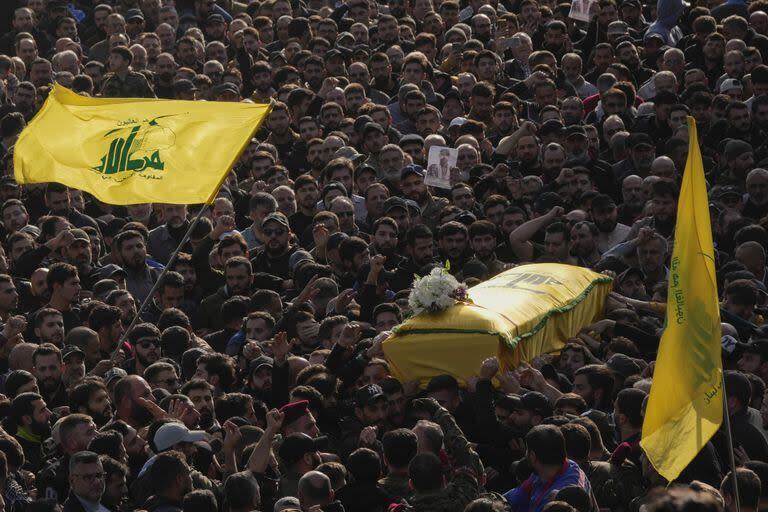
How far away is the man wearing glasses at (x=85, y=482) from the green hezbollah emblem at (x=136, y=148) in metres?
3.00

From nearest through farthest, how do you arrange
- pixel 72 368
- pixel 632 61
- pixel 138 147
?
pixel 72 368
pixel 138 147
pixel 632 61

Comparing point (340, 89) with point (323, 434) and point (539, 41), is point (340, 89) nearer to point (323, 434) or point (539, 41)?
point (539, 41)

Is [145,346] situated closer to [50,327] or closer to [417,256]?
[50,327]


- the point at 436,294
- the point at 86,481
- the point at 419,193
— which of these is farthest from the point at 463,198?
the point at 86,481

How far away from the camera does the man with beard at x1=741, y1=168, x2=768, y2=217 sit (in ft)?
44.2

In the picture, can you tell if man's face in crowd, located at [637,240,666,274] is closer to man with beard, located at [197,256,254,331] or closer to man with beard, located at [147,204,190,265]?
man with beard, located at [197,256,254,331]

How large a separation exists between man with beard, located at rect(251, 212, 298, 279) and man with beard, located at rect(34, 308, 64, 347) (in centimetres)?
234

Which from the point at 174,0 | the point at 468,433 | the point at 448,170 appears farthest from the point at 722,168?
the point at 174,0

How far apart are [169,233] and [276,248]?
138 centimetres

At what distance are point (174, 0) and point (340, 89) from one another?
5348 millimetres

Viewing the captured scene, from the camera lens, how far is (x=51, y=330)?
1213 centimetres

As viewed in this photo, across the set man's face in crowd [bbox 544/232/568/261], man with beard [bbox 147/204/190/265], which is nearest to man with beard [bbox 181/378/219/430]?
man's face in crowd [bbox 544/232/568/261]

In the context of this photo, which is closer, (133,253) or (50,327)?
(50,327)

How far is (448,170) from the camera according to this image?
14.9 meters
